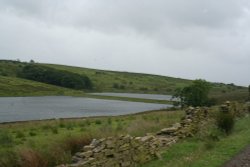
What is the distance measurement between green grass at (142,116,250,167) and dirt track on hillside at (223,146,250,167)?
215 mm

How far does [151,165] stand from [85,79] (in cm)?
17671

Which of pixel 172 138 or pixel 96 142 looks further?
pixel 172 138

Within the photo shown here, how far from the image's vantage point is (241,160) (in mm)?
13516

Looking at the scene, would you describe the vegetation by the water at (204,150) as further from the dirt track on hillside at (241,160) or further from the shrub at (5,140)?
the shrub at (5,140)

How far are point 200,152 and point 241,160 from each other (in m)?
2.19

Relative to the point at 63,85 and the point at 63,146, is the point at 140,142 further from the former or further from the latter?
the point at 63,85

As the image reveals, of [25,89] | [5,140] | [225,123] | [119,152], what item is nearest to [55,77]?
[25,89]

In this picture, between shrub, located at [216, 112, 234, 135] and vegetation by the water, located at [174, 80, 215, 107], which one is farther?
vegetation by the water, located at [174, 80, 215, 107]

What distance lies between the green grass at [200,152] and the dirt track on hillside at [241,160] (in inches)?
8.5

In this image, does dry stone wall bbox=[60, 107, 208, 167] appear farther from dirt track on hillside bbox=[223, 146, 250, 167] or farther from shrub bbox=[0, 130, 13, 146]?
shrub bbox=[0, 130, 13, 146]

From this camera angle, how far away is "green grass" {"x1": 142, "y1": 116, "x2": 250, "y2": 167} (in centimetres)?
1338

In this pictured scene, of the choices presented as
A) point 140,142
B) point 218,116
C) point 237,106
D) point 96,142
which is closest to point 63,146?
point 96,142

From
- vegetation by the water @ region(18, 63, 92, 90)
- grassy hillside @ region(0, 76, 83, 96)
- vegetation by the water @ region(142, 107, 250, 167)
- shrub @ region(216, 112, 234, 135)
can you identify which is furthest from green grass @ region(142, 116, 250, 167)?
vegetation by the water @ region(18, 63, 92, 90)

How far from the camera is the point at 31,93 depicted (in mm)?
146000
